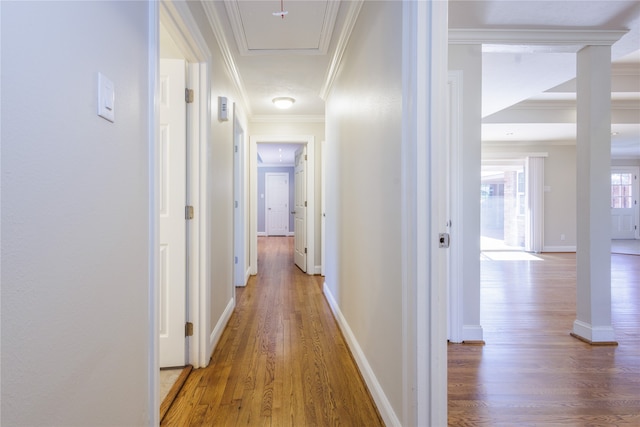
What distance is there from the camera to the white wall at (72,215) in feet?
1.99

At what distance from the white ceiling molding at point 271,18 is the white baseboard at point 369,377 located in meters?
2.23

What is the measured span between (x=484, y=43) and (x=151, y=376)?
9.91ft

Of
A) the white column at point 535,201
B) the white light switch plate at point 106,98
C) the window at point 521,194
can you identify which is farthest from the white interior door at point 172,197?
the window at point 521,194

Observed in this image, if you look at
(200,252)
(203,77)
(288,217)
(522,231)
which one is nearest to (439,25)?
(203,77)

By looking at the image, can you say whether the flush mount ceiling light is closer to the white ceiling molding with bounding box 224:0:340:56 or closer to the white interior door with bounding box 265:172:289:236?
the white ceiling molding with bounding box 224:0:340:56

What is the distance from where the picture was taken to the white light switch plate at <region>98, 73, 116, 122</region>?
876 mm

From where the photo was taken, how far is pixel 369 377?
1.70 meters

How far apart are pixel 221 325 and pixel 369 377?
1.28m

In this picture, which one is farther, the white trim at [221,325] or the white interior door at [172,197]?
the white trim at [221,325]

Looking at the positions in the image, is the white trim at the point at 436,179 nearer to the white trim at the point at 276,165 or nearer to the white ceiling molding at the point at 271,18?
the white ceiling molding at the point at 271,18

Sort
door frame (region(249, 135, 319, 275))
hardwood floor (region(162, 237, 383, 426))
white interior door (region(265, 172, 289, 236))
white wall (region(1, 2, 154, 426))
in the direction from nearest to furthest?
white wall (region(1, 2, 154, 426)) < hardwood floor (region(162, 237, 383, 426)) < door frame (region(249, 135, 319, 275)) < white interior door (region(265, 172, 289, 236))

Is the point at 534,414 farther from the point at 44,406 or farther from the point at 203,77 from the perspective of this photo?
the point at 203,77

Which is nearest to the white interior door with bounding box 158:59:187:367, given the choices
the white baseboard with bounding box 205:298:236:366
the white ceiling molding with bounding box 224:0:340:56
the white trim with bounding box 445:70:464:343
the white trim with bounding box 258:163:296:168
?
the white baseboard with bounding box 205:298:236:366

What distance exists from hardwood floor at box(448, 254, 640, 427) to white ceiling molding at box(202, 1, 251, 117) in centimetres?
267
